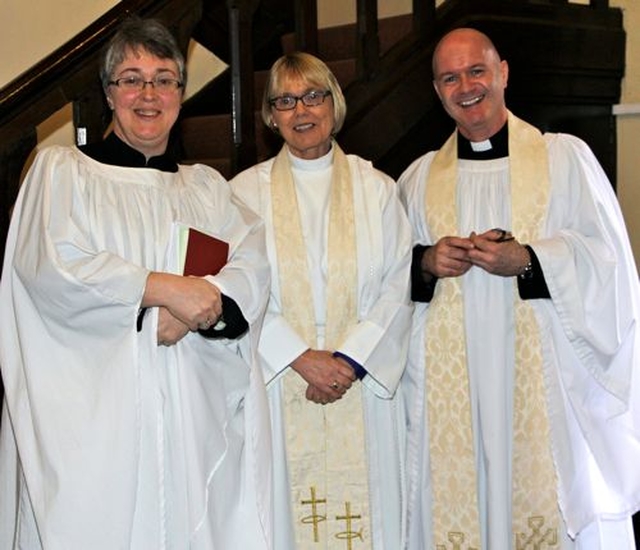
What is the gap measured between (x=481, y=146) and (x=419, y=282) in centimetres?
55

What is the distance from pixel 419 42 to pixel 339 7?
58 cm

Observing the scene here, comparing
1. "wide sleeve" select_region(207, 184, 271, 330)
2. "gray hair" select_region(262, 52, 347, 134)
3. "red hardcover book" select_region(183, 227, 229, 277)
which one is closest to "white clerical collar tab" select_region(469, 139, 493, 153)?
"gray hair" select_region(262, 52, 347, 134)

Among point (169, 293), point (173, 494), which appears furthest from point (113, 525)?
point (169, 293)

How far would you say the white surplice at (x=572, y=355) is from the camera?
3.86 meters

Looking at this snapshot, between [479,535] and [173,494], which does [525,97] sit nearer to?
[479,535]

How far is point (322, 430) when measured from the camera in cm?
385

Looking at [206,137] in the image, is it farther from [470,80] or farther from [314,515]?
[314,515]

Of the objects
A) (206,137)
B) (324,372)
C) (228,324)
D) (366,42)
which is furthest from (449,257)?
(206,137)

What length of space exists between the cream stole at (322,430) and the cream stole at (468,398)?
0.31 metres

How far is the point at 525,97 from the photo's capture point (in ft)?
19.5

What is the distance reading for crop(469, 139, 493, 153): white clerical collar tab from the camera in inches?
158

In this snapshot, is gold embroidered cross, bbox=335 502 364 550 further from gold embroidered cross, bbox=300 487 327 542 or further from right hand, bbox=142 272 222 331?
right hand, bbox=142 272 222 331

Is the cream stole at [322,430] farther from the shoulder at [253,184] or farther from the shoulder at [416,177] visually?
the shoulder at [416,177]

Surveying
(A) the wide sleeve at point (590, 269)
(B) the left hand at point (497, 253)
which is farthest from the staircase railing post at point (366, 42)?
(B) the left hand at point (497, 253)
